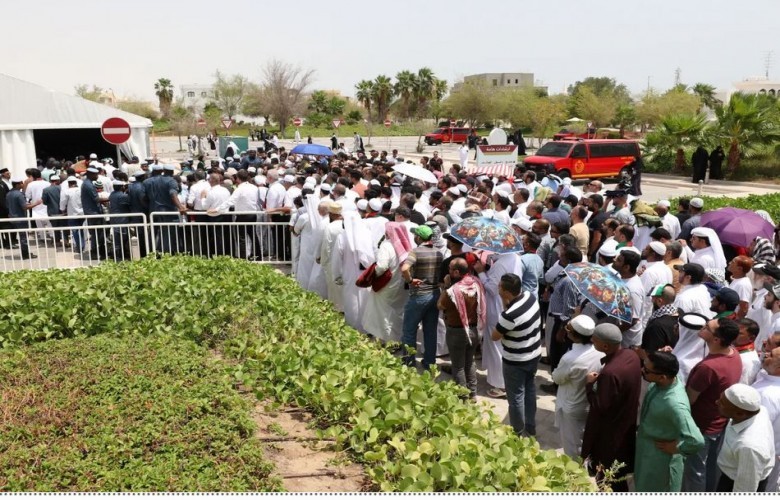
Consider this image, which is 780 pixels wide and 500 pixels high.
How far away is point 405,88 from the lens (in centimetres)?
7544

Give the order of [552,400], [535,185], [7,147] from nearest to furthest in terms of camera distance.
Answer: [552,400]
[535,185]
[7,147]

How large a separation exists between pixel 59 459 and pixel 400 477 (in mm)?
1856

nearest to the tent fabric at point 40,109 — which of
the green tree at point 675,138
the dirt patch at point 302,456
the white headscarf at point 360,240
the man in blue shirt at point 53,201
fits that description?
the man in blue shirt at point 53,201

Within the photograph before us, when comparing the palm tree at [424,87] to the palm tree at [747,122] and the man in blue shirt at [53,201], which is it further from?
the man in blue shirt at [53,201]

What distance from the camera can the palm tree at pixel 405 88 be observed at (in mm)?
74875

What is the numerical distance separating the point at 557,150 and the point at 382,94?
50974 millimetres

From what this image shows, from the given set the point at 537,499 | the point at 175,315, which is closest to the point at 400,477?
the point at 537,499

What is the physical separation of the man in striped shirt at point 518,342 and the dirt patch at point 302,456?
218cm

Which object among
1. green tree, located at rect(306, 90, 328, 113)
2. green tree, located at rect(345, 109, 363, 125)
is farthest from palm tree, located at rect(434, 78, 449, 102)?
green tree, located at rect(306, 90, 328, 113)

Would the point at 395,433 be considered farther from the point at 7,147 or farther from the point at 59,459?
the point at 7,147

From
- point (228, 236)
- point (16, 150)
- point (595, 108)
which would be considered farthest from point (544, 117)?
point (228, 236)

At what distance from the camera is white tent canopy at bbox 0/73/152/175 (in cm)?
1869

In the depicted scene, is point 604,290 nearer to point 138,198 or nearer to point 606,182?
point 138,198

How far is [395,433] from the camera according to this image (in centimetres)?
374
